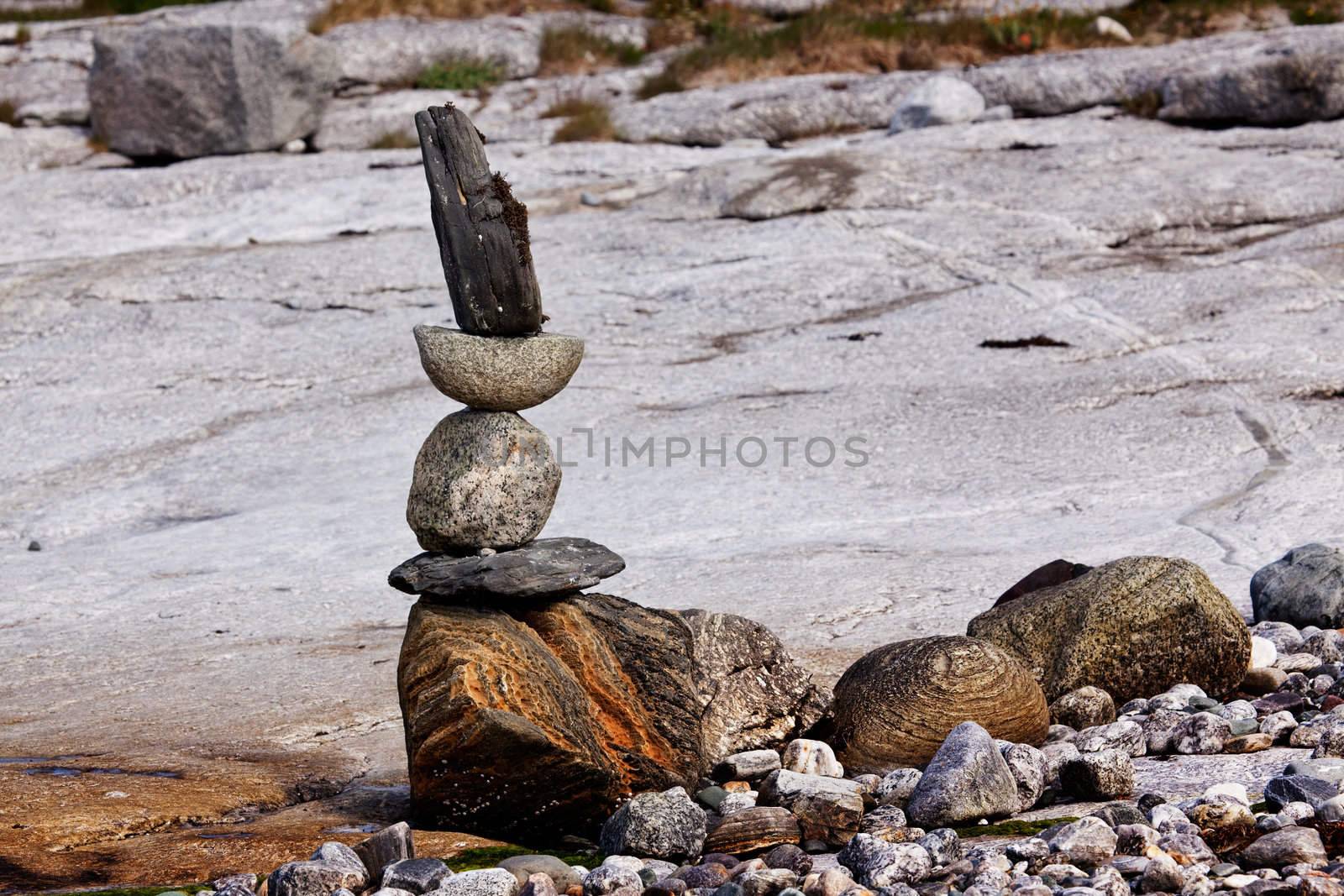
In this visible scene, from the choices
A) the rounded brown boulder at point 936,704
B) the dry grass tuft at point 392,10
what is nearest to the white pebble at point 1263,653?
the rounded brown boulder at point 936,704

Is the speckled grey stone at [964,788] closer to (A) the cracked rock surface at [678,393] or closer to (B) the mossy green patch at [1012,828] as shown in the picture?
(B) the mossy green patch at [1012,828]

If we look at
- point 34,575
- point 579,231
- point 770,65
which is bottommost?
point 34,575

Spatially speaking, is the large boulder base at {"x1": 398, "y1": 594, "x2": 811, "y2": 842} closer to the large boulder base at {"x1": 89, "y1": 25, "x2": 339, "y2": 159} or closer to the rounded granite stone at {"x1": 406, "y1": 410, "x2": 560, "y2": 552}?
the rounded granite stone at {"x1": 406, "y1": 410, "x2": 560, "y2": 552}

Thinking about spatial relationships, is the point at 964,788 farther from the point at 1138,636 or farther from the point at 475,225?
the point at 475,225

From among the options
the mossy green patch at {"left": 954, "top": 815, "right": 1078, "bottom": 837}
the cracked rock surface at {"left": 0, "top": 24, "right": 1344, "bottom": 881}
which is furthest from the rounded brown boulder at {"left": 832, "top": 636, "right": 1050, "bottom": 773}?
the cracked rock surface at {"left": 0, "top": 24, "right": 1344, "bottom": 881}

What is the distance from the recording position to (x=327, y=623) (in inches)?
313

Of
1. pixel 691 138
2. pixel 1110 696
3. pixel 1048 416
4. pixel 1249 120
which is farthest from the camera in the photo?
pixel 691 138

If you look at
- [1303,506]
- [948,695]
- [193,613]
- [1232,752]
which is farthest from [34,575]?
[1303,506]

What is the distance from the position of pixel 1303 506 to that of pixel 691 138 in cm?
1046

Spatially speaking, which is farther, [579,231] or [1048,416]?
[579,231]

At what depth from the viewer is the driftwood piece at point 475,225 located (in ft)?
18.7

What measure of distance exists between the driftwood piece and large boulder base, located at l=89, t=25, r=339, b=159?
12.9 metres

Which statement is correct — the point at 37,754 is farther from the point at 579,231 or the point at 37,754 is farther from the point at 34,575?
the point at 579,231

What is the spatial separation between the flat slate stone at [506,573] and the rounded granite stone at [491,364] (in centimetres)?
58
